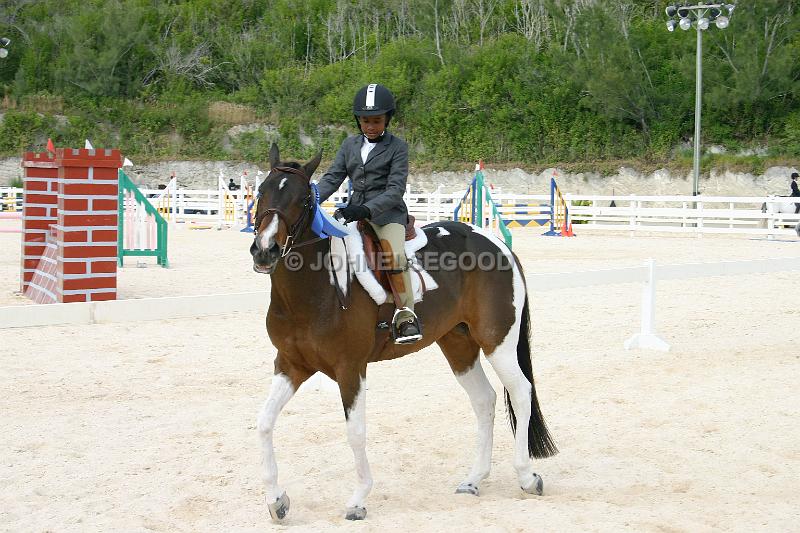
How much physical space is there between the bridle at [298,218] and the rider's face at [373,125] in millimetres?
583

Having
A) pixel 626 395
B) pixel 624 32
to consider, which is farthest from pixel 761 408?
pixel 624 32

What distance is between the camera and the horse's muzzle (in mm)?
4016

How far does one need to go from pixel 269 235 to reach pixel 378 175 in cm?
94

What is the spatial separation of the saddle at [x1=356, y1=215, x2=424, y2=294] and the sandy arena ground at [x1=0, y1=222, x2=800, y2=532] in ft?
3.76

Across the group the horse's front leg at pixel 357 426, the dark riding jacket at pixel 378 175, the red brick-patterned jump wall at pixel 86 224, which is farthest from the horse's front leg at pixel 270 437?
the red brick-patterned jump wall at pixel 86 224

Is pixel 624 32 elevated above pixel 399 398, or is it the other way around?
pixel 624 32

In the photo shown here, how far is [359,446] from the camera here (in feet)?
14.4

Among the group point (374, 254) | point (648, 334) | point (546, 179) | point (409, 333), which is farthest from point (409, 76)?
point (409, 333)

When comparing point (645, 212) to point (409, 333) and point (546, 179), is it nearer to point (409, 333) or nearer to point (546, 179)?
point (546, 179)

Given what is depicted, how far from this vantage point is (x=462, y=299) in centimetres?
513

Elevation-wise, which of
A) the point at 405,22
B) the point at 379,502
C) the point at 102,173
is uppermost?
the point at 405,22

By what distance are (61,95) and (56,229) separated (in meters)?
44.1

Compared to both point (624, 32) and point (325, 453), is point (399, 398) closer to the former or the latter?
point (325, 453)

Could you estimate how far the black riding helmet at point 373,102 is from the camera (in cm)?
469
